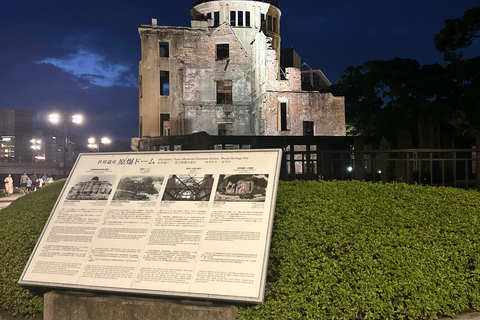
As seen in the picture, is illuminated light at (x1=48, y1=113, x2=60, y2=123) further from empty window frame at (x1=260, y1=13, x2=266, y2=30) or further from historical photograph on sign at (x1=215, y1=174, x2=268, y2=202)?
empty window frame at (x1=260, y1=13, x2=266, y2=30)

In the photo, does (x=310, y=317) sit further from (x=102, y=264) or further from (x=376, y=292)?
(x=102, y=264)

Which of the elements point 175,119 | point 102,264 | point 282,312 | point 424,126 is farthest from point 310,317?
point 175,119

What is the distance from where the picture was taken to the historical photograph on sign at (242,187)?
4.45m

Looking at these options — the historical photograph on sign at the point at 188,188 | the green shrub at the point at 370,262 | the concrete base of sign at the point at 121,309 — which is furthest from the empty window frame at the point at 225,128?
the concrete base of sign at the point at 121,309

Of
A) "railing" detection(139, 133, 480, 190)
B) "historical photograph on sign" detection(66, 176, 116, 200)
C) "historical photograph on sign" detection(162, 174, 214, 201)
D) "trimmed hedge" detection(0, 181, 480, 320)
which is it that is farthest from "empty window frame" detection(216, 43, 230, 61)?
"historical photograph on sign" detection(162, 174, 214, 201)

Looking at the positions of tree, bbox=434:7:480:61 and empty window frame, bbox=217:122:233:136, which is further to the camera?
empty window frame, bbox=217:122:233:136

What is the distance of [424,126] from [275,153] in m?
11.4

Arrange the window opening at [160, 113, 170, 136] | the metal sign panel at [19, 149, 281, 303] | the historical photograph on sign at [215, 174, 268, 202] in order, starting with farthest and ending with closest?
the window opening at [160, 113, 170, 136] → the historical photograph on sign at [215, 174, 268, 202] → the metal sign panel at [19, 149, 281, 303]

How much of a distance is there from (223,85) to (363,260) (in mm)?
31188

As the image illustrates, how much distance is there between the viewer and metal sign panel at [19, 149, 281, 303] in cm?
407

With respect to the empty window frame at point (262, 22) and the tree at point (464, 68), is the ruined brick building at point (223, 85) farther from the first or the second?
the tree at point (464, 68)

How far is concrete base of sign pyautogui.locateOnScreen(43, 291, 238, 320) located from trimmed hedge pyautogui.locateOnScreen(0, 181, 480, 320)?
0.40 meters

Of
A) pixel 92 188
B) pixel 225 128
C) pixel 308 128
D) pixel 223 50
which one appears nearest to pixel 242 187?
pixel 92 188

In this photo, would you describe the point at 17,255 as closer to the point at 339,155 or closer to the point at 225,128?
the point at 339,155
